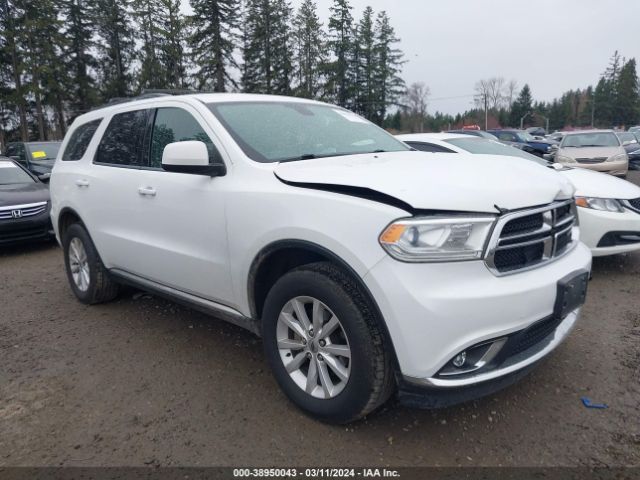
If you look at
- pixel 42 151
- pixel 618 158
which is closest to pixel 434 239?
pixel 618 158

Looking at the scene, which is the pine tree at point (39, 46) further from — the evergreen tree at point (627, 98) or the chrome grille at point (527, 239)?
the evergreen tree at point (627, 98)

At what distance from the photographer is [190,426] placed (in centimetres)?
255

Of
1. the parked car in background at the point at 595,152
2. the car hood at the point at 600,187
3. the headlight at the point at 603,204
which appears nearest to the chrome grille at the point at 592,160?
the parked car in background at the point at 595,152

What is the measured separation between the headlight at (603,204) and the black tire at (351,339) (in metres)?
3.62

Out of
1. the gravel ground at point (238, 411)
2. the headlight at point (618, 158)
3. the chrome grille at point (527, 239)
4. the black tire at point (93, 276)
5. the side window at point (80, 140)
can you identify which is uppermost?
the side window at point (80, 140)

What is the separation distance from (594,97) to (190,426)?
104 m

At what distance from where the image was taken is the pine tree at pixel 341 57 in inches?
1964

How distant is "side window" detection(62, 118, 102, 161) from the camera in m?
4.36

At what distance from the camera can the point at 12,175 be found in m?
8.07

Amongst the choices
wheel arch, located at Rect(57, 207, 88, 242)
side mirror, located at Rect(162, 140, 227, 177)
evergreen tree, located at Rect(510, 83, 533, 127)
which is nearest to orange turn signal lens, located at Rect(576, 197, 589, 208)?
side mirror, located at Rect(162, 140, 227, 177)

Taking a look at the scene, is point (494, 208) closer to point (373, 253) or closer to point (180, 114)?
point (373, 253)

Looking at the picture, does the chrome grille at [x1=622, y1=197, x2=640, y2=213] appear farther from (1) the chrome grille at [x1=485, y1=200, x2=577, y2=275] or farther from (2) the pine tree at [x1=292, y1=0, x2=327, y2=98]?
(2) the pine tree at [x1=292, y1=0, x2=327, y2=98]

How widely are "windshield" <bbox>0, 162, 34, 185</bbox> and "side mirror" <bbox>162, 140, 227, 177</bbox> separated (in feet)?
21.9

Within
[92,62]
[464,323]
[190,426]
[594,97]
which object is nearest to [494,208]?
[464,323]
